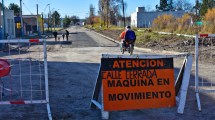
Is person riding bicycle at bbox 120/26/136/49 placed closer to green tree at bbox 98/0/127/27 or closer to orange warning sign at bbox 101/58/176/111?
orange warning sign at bbox 101/58/176/111

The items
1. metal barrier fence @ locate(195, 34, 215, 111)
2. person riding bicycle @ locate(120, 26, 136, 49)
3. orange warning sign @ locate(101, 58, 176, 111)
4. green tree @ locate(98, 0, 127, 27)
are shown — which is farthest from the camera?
green tree @ locate(98, 0, 127, 27)

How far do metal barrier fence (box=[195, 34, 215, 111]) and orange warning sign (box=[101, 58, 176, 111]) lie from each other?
95 cm

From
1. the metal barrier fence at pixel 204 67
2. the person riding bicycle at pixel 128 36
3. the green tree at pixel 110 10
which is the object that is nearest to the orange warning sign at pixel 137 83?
the metal barrier fence at pixel 204 67

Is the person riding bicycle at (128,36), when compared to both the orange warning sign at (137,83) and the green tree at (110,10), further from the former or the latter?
the green tree at (110,10)

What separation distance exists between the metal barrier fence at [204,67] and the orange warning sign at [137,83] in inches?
37.2


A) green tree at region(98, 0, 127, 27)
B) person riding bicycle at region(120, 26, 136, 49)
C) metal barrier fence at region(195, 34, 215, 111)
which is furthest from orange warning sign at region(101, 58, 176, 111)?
green tree at region(98, 0, 127, 27)

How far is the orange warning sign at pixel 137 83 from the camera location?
7.29 meters

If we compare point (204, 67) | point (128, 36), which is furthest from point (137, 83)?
point (128, 36)

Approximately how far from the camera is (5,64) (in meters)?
7.77

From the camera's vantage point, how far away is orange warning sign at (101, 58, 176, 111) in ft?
23.9

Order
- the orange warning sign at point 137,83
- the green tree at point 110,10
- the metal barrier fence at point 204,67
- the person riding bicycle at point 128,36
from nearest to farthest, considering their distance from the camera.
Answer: the orange warning sign at point 137,83
the metal barrier fence at point 204,67
the person riding bicycle at point 128,36
the green tree at point 110,10

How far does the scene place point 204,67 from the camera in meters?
15.0

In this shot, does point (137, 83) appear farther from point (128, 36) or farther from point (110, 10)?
point (110, 10)

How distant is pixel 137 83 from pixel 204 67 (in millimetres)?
8246
